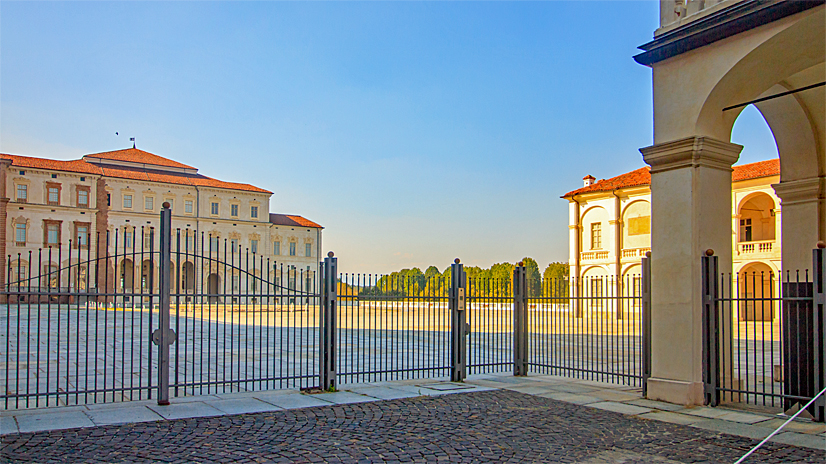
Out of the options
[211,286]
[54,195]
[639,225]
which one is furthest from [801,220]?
[54,195]

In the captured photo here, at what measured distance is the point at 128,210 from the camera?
247 ft

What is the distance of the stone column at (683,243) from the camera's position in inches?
353

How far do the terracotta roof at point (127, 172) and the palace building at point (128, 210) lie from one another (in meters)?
0.11

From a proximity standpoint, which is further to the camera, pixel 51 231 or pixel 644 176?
pixel 51 231

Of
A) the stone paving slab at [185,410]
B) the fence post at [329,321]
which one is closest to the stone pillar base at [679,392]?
the fence post at [329,321]

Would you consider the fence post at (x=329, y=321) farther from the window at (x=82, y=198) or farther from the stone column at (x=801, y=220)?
the window at (x=82, y=198)

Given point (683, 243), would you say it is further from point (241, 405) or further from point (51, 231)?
point (51, 231)

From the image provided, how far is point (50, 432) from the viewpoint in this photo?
676 cm

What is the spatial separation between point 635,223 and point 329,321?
129 feet

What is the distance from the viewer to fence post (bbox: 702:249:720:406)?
8898 millimetres

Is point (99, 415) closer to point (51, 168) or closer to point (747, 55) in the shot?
point (747, 55)

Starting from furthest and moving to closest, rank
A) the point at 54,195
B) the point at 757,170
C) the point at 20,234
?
the point at 54,195 → the point at 20,234 → the point at 757,170

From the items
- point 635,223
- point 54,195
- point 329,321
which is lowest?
point 329,321

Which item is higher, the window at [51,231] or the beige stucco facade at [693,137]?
the window at [51,231]
